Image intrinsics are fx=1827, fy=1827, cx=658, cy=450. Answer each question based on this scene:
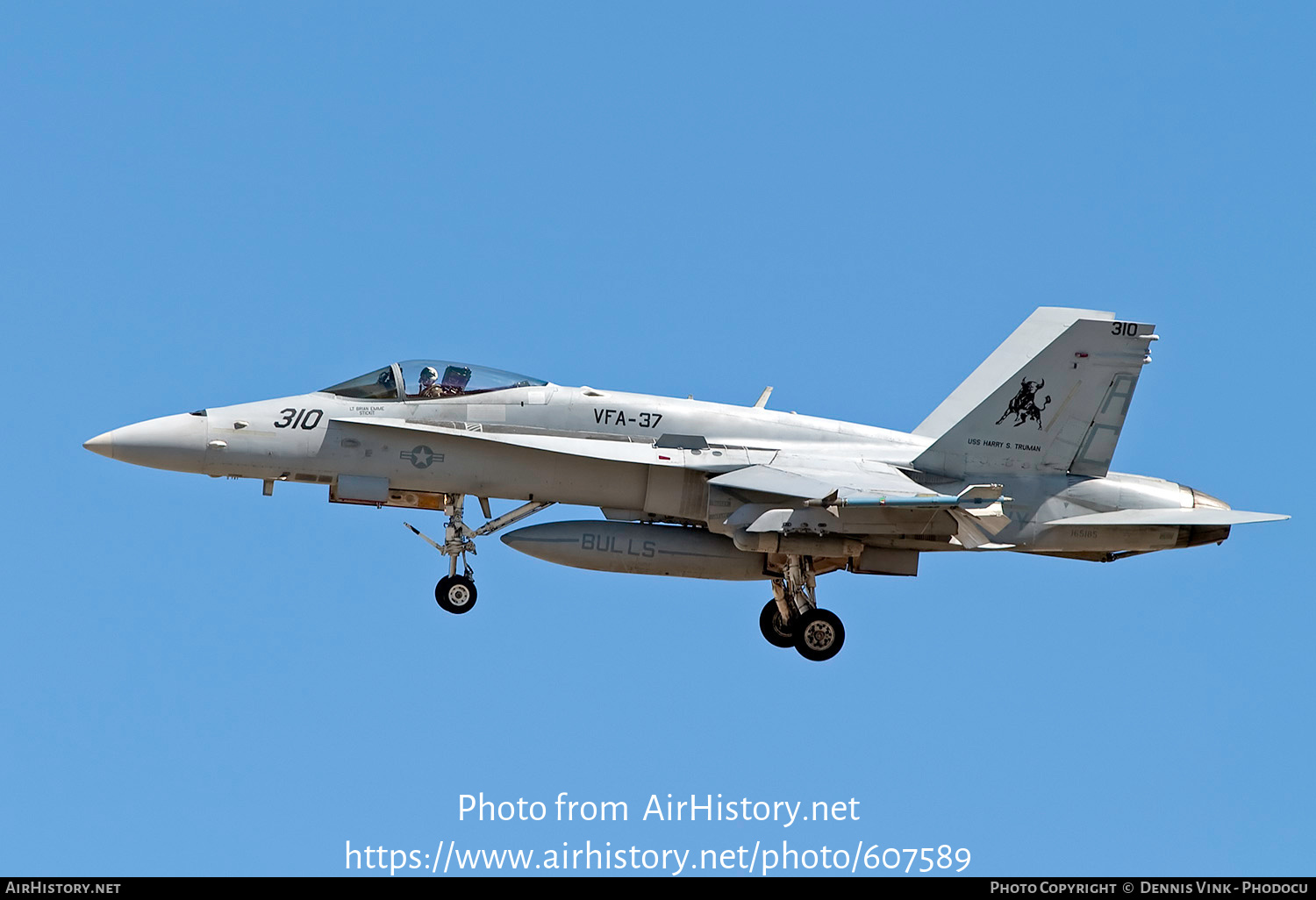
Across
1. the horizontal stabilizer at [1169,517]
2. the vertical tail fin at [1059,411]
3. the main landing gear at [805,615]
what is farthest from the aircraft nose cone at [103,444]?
the horizontal stabilizer at [1169,517]

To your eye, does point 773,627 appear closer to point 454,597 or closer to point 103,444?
point 454,597

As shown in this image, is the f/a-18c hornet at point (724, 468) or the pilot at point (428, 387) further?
the pilot at point (428, 387)

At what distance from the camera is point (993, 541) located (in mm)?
23469

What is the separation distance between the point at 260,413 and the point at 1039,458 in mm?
9951

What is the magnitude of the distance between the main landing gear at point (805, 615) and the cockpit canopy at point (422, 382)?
4227 millimetres

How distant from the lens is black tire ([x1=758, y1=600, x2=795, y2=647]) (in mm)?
24484

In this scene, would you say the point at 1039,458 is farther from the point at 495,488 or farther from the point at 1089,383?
the point at 495,488

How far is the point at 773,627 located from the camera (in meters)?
24.6

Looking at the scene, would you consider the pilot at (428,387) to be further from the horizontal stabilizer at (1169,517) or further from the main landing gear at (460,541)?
the horizontal stabilizer at (1169,517)

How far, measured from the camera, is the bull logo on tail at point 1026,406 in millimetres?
23609

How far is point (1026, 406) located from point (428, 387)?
303 inches

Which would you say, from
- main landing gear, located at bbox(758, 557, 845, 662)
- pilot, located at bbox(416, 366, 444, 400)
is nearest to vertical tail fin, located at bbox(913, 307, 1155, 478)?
main landing gear, located at bbox(758, 557, 845, 662)
